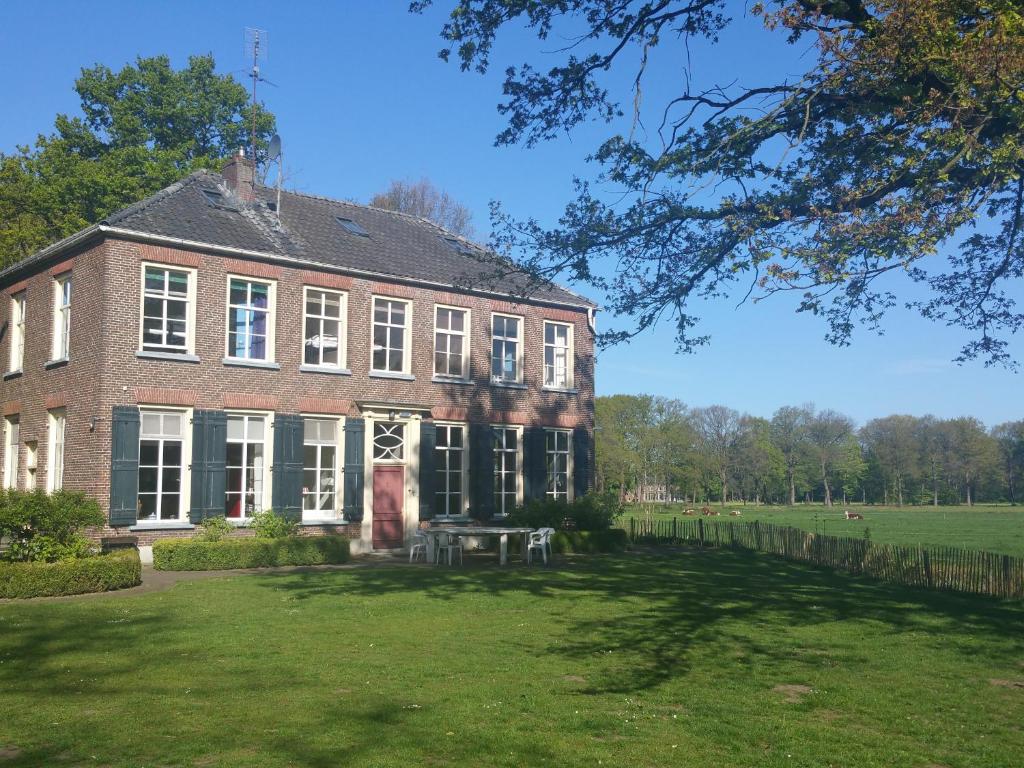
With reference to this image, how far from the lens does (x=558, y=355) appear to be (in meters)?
28.5

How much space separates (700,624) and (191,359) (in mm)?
13274

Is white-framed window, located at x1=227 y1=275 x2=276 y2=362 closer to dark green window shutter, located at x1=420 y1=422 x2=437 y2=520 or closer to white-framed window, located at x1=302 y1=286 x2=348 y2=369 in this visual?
white-framed window, located at x1=302 y1=286 x2=348 y2=369

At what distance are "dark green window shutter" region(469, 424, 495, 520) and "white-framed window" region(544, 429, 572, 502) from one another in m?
2.19

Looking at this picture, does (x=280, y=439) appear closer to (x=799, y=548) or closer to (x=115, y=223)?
(x=115, y=223)

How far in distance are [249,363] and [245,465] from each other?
238 cm

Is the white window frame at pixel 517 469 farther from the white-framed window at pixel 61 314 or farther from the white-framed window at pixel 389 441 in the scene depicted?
the white-framed window at pixel 61 314

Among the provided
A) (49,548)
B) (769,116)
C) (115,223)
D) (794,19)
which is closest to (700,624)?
(769,116)

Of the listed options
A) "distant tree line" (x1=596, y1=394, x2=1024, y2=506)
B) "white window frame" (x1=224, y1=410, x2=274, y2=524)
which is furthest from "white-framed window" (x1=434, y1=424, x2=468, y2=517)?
"distant tree line" (x1=596, y1=394, x2=1024, y2=506)

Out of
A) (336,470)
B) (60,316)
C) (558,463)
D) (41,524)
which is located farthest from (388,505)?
(41,524)

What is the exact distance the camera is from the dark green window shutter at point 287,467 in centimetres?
2212

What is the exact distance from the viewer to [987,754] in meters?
6.97

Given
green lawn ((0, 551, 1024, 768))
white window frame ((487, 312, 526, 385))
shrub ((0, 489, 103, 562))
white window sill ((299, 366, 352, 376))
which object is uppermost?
white window frame ((487, 312, 526, 385))

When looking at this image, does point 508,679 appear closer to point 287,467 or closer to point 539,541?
point 539,541

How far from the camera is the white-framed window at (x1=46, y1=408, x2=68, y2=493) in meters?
21.5
